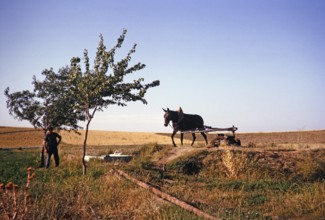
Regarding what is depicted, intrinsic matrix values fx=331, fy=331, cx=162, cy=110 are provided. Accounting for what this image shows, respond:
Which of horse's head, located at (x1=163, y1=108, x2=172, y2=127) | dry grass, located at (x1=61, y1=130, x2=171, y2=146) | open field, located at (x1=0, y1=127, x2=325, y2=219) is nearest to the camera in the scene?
open field, located at (x1=0, y1=127, x2=325, y2=219)

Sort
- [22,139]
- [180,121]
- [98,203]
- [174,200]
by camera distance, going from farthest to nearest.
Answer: [22,139]
[180,121]
[98,203]
[174,200]

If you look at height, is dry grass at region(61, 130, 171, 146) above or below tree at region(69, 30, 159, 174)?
below

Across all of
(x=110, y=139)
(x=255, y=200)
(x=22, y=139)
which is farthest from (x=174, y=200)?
(x=110, y=139)

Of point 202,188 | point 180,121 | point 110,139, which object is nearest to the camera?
point 202,188

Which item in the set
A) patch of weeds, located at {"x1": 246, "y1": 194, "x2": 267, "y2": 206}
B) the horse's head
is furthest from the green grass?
the horse's head

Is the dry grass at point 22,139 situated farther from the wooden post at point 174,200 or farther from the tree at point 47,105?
the wooden post at point 174,200

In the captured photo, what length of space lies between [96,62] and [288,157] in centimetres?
1042

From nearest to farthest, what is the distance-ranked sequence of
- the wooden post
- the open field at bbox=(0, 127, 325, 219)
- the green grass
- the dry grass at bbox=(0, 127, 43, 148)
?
the wooden post
the green grass
the open field at bbox=(0, 127, 325, 219)
the dry grass at bbox=(0, 127, 43, 148)

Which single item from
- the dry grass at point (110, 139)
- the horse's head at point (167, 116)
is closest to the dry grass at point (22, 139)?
the dry grass at point (110, 139)

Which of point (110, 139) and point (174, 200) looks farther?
point (110, 139)

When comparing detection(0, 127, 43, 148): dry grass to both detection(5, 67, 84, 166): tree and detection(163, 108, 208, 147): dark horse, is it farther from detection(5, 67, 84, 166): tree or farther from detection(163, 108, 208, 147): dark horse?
detection(163, 108, 208, 147): dark horse

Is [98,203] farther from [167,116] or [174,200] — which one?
[167,116]

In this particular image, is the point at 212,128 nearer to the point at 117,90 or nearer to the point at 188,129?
the point at 188,129

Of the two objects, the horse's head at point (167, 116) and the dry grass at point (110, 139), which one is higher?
the horse's head at point (167, 116)
